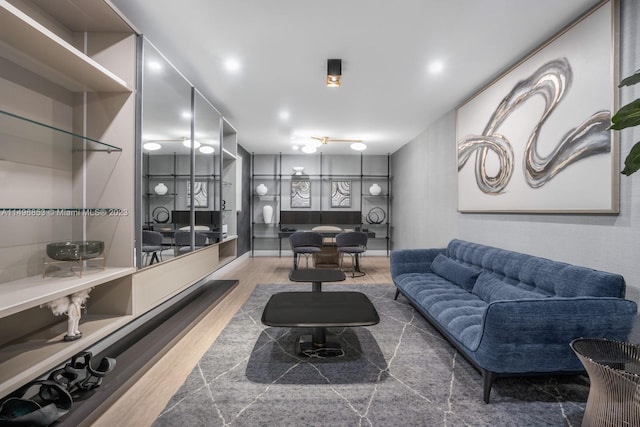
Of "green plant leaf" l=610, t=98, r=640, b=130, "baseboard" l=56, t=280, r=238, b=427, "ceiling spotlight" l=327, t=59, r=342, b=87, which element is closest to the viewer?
"green plant leaf" l=610, t=98, r=640, b=130

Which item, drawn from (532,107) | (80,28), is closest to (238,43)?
(80,28)

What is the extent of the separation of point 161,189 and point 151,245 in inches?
20.1

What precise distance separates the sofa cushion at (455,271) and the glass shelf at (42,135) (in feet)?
10.5

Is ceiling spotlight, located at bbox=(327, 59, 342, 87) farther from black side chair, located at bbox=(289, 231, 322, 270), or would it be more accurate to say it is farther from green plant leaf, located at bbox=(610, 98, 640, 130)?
black side chair, located at bbox=(289, 231, 322, 270)

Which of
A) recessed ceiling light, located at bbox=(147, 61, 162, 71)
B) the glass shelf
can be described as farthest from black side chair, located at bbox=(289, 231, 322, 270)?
the glass shelf

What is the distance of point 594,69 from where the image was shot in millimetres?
1855

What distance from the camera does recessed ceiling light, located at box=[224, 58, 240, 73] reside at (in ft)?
8.61

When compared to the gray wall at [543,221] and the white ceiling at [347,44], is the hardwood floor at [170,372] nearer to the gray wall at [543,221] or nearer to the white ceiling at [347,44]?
the gray wall at [543,221]

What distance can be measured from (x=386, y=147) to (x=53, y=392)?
637 cm

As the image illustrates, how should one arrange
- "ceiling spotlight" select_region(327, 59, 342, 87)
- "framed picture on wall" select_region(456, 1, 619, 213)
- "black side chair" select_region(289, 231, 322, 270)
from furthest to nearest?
1. "black side chair" select_region(289, 231, 322, 270)
2. "ceiling spotlight" select_region(327, 59, 342, 87)
3. "framed picture on wall" select_region(456, 1, 619, 213)

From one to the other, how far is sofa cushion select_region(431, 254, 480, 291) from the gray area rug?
64 cm

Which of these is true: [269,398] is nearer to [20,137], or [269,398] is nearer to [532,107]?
[20,137]

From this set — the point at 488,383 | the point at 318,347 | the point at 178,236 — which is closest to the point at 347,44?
the point at 178,236

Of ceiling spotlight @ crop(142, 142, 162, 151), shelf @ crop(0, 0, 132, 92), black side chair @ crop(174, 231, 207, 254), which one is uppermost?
shelf @ crop(0, 0, 132, 92)
